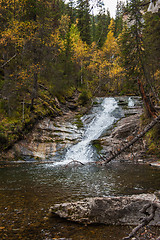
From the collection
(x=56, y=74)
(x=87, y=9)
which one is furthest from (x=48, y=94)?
(x=87, y=9)

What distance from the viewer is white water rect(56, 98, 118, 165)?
51.4 feet

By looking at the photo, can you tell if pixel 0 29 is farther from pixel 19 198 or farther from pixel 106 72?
pixel 106 72

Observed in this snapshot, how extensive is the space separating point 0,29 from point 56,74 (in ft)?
35.6

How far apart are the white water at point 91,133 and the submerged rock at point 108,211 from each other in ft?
21.5

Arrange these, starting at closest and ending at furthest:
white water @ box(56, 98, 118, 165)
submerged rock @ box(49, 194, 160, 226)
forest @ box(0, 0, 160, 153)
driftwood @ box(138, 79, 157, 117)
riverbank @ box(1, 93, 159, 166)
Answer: submerged rock @ box(49, 194, 160, 226), forest @ box(0, 0, 160, 153), riverbank @ box(1, 93, 159, 166), driftwood @ box(138, 79, 157, 117), white water @ box(56, 98, 118, 165)

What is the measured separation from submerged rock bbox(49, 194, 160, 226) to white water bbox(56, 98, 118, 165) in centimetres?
654

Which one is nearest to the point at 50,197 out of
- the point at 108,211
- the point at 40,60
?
the point at 108,211

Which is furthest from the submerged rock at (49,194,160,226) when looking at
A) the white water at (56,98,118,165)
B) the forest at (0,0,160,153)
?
the forest at (0,0,160,153)

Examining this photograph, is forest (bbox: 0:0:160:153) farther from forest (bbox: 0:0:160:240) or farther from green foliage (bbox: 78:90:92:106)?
green foliage (bbox: 78:90:92:106)

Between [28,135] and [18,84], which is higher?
[18,84]

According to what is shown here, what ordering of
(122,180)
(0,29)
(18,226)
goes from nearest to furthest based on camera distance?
(18,226)
(122,180)
(0,29)

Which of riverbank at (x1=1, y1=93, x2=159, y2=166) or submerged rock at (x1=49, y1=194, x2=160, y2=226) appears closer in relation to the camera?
submerged rock at (x1=49, y1=194, x2=160, y2=226)

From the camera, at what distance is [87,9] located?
368cm

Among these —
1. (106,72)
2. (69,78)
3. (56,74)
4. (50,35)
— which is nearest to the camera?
(50,35)
